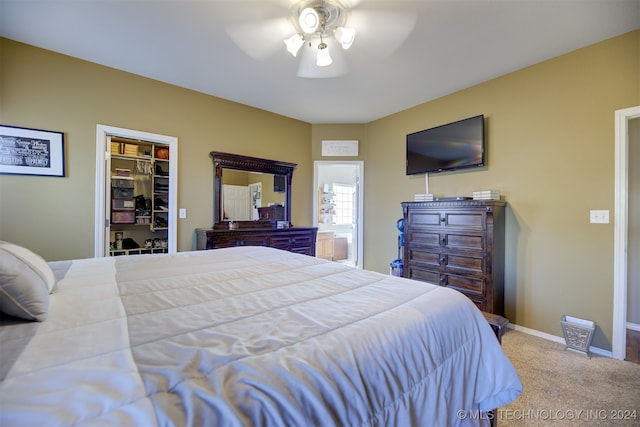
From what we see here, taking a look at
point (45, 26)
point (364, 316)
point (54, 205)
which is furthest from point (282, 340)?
point (45, 26)

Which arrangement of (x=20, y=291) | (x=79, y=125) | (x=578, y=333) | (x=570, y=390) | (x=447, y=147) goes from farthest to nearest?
(x=447, y=147) < (x=79, y=125) < (x=578, y=333) < (x=570, y=390) < (x=20, y=291)

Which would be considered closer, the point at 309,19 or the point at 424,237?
the point at 309,19

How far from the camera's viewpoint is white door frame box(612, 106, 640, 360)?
2.24m

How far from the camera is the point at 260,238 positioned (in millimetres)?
3576

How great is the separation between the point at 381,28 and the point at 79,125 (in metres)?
3.09

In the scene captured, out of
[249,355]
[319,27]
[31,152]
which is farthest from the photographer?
[31,152]

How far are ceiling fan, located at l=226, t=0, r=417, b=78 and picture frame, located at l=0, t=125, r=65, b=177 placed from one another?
205cm

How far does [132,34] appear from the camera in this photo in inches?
92.9

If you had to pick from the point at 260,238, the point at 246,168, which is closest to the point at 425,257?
the point at 260,238

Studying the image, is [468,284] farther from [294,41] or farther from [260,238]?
[294,41]

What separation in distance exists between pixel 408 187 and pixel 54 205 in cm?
419

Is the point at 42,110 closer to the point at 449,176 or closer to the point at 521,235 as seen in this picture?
the point at 449,176

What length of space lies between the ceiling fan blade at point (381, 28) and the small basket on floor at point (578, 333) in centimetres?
291

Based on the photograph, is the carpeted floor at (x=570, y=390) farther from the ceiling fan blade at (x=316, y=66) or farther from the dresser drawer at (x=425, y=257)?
the ceiling fan blade at (x=316, y=66)
